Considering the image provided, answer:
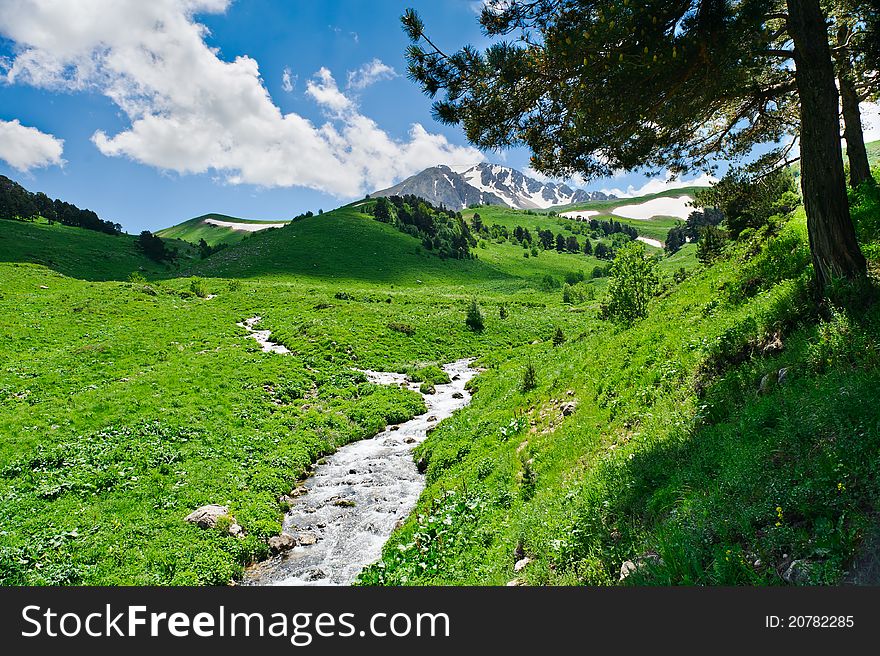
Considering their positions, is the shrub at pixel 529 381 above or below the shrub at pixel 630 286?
below

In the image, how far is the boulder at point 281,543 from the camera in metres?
12.9

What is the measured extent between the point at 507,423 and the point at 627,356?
5.18 metres

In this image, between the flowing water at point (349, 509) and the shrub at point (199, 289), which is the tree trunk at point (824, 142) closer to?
the flowing water at point (349, 509)

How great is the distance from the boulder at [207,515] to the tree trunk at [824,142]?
56.0 feet

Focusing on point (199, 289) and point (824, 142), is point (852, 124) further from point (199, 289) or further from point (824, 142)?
point (199, 289)

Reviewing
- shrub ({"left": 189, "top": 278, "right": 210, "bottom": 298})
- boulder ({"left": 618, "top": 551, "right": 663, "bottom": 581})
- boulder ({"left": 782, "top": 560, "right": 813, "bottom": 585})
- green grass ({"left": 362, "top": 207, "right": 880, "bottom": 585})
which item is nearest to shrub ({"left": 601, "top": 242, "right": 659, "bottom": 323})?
green grass ({"left": 362, "top": 207, "right": 880, "bottom": 585})

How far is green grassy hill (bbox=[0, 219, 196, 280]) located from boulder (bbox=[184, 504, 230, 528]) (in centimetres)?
9019

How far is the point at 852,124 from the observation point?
1491 cm

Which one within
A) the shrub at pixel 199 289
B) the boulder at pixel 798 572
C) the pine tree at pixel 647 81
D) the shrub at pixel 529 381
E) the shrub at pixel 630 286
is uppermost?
the shrub at pixel 199 289

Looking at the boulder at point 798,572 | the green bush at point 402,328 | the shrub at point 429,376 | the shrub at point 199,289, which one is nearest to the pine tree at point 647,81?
the boulder at point 798,572

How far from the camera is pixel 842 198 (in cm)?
905

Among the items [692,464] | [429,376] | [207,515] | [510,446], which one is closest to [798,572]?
[692,464]

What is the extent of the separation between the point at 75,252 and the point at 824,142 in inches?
4881

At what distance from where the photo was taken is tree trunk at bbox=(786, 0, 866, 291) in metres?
9.03
